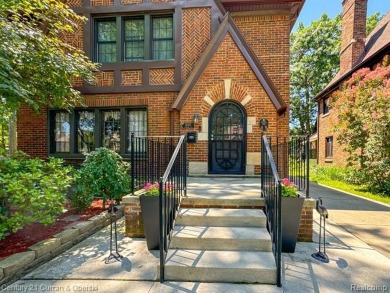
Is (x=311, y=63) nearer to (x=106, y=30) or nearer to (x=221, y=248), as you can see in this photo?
(x=106, y=30)

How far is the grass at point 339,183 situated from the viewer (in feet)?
27.7

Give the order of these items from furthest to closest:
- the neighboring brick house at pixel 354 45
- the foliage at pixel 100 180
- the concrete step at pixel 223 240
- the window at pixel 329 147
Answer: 1. the window at pixel 329 147
2. the neighboring brick house at pixel 354 45
3. the foliage at pixel 100 180
4. the concrete step at pixel 223 240

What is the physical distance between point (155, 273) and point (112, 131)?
6.24 m

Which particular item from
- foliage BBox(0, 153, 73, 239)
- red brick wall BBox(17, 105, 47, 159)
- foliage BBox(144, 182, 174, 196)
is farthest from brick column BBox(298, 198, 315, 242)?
red brick wall BBox(17, 105, 47, 159)

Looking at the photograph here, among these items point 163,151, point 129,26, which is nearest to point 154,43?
point 129,26

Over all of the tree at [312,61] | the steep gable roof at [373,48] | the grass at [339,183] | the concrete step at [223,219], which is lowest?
the grass at [339,183]

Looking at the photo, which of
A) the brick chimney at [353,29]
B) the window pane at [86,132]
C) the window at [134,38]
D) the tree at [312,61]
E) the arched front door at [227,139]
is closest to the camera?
the arched front door at [227,139]

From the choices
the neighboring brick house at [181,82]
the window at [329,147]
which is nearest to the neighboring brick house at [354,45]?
the window at [329,147]

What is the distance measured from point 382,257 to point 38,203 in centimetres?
500

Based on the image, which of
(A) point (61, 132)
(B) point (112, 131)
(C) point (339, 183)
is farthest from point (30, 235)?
(C) point (339, 183)

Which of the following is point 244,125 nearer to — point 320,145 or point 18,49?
point 18,49

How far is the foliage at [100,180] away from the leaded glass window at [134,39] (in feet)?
13.1

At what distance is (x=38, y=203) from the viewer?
138 inches

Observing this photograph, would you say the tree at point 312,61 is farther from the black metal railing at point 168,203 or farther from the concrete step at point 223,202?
the black metal railing at point 168,203
